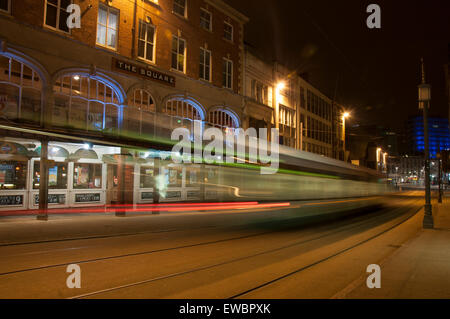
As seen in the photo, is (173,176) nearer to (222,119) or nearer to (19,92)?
(222,119)

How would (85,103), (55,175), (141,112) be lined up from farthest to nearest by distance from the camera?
(141,112) → (85,103) → (55,175)

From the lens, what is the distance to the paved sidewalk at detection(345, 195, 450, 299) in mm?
5434

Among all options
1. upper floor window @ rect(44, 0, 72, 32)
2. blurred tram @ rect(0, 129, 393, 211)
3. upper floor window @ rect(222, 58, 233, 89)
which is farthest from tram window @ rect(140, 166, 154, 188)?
upper floor window @ rect(222, 58, 233, 89)

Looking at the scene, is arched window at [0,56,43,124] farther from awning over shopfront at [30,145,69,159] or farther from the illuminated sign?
the illuminated sign

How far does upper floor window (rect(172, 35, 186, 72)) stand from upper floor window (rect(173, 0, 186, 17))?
1.83 m

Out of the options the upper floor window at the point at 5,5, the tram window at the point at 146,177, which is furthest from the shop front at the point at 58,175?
the upper floor window at the point at 5,5

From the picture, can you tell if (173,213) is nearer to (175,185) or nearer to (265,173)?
(175,185)

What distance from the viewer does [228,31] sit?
27.1m

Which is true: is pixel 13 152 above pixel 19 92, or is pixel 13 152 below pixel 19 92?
below

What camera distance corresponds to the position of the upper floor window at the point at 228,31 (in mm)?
26750

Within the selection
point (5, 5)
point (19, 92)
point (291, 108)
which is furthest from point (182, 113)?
point (291, 108)

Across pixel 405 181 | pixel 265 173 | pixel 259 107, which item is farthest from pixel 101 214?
pixel 405 181

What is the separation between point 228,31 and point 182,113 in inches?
346

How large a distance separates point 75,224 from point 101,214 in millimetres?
3654
